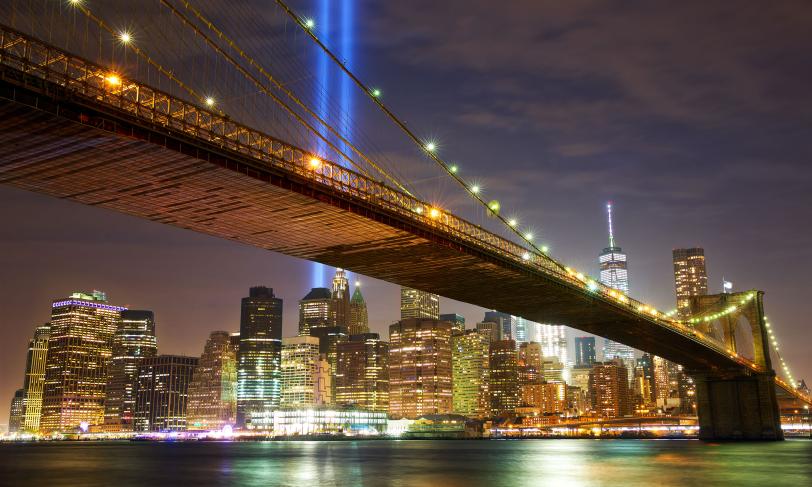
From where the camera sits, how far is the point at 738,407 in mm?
89250

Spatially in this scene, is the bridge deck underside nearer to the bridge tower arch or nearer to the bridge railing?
the bridge railing

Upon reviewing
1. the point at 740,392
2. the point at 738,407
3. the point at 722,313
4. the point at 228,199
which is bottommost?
the point at 738,407

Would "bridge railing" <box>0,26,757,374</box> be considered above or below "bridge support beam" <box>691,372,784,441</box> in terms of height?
above

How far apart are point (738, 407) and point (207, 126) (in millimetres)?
75950

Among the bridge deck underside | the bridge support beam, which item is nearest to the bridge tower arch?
the bridge support beam

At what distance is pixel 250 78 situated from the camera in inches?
1476

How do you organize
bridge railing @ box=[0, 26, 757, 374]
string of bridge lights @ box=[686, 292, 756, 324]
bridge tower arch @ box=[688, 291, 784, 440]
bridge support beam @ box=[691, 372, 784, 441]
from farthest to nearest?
string of bridge lights @ box=[686, 292, 756, 324] < bridge tower arch @ box=[688, 291, 784, 440] < bridge support beam @ box=[691, 372, 784, 441] < bridge railing @ box=[0, 26, 757, 374]

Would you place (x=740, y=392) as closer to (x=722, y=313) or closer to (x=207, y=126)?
(x=722, y=313)

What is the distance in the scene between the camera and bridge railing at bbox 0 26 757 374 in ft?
87.6

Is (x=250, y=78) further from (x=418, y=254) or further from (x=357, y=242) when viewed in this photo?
(x=418, y=254)

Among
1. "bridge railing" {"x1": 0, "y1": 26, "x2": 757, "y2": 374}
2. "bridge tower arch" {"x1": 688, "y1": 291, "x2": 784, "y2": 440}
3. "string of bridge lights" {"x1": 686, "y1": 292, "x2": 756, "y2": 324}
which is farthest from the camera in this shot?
"string of bridge lights" {"x1": 686, "y1": 292, "x2": 756, "y2": 324}

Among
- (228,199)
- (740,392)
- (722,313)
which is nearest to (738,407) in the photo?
(740,392)

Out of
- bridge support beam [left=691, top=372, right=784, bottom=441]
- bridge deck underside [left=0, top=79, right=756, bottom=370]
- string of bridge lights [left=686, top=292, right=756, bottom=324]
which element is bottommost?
bridge support beam [left=691, top=372, right=784, bottom=441]

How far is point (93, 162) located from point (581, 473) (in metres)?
27.8
